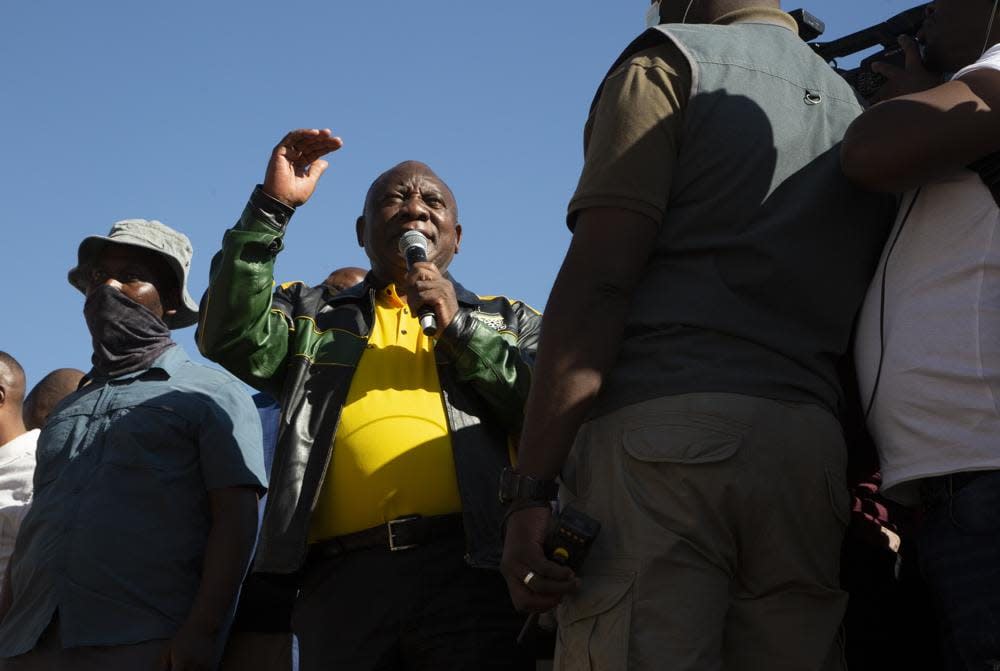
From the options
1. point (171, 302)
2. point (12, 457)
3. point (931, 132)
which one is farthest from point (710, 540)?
point (12, 457)

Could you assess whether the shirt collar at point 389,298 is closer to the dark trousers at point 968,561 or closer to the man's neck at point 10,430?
the dark trousers at point 968,561

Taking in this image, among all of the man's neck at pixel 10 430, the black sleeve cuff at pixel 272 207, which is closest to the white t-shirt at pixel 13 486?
the man's neck at pixel 10 430

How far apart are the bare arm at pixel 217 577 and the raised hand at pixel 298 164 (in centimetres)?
124

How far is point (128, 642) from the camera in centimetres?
444

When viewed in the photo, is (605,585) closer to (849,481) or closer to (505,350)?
(849,481)

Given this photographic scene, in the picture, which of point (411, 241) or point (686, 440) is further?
point (411, 241)

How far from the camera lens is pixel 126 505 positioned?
15.2ft

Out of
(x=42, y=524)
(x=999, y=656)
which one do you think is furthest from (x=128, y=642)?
(x=999, y=656)

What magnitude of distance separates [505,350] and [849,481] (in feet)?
4.79

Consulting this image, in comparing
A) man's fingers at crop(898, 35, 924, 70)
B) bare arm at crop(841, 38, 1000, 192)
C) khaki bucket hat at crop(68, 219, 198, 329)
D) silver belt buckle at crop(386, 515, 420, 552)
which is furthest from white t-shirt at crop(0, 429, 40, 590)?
bare arm at crop(841, 38, 1000, 192)

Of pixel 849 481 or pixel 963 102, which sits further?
pixel 849 481

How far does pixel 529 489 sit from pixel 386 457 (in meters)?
1.47

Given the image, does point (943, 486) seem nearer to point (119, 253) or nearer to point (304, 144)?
point (304, 144)

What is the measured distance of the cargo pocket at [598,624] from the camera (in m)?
2.39
